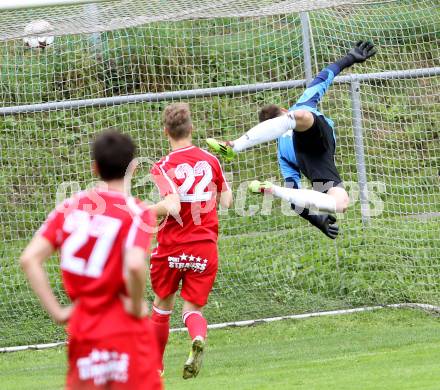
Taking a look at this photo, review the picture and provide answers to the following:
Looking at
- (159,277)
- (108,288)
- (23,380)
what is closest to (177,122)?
(159,277)

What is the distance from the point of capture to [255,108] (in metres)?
11.7

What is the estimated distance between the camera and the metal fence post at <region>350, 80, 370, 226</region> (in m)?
10.6

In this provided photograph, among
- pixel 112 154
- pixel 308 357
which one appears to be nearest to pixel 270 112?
pixel 308 357

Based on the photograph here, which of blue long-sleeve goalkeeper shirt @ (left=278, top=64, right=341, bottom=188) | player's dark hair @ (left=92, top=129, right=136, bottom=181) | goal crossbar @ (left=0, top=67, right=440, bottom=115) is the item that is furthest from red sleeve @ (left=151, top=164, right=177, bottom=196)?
player's dark hair @ (left=92, top=129, right=136, bottom=181)

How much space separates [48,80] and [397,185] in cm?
419

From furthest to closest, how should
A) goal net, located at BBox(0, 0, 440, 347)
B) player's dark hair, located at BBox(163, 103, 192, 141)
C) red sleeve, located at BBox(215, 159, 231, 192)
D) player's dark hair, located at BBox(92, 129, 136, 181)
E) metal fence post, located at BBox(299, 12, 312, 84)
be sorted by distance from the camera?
goal net, located at BBox(0, 0, 440, 347) → metal fence post, located at BBox(299, 12, 312, 84) → red sleeve, located at BBox(215, 159, 231, 192) → player's dark hair, located at BBox(163, 103, 192, 141) → player's dark hair, located at BBox(92, 129, 136, 181)

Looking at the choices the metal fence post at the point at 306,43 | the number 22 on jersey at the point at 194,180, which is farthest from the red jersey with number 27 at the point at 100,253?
the metal fence post at the point at 306,43

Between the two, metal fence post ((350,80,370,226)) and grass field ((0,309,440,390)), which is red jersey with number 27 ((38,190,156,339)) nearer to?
grass field ((0,309,440,390))

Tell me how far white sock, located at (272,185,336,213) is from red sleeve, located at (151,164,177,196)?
107 centimetres

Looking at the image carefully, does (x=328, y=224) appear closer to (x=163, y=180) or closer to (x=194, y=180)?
(x=194, y=180)

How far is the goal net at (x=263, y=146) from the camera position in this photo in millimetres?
10609

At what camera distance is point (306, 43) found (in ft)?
34.7

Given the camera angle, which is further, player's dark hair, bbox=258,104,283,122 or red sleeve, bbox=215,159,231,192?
player's dark hair, bbox=258,104,283,122

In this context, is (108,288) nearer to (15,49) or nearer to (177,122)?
(177,122)
